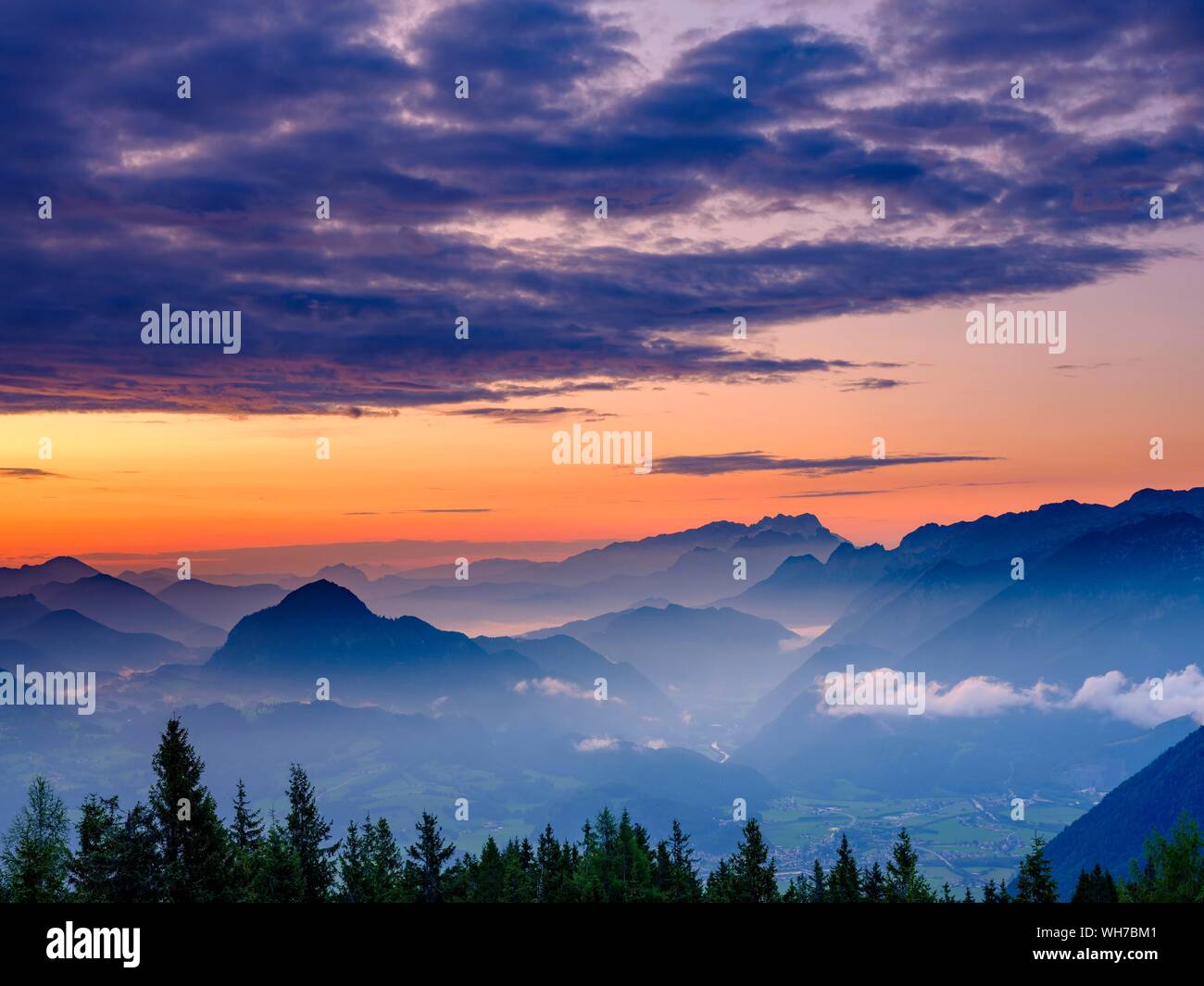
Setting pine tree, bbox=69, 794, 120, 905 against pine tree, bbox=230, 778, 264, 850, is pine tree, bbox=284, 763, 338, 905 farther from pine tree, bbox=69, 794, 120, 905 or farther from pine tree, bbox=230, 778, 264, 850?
pine tree, bbox=69, 794, 120, 905

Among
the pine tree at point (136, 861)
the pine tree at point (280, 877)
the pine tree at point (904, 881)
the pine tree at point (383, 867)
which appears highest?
the pine tree at point (136, 861)

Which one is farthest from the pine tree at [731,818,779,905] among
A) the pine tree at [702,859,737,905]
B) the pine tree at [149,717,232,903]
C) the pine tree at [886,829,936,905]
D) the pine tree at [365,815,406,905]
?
the pine tree at [149,717,232,903]

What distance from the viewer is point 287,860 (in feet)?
214

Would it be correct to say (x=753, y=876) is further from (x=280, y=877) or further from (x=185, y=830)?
(x=185, y=830)

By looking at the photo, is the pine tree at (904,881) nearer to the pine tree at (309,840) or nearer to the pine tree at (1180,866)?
the pine tree at (1180,866)

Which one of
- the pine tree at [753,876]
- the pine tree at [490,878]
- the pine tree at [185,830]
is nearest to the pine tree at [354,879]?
the pine tree at [490,878]

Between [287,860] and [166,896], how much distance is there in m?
15.7

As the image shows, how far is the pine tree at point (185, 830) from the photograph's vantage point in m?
51.1

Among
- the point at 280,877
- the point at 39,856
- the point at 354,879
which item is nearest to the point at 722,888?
the point at 354,879

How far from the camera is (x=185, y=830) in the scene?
52.0 meters

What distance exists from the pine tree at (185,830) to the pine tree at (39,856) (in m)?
5.42

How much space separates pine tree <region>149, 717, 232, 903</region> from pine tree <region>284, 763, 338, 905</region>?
16132mm

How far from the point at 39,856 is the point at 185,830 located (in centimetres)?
936
